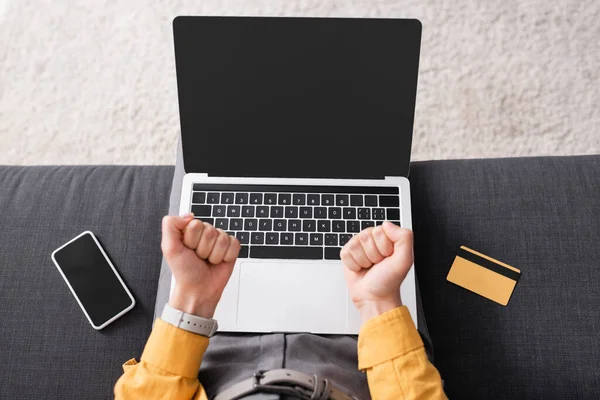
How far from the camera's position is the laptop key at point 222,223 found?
936 mm

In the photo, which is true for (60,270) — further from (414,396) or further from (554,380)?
(554,380)

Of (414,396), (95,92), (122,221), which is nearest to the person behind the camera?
(414,396)

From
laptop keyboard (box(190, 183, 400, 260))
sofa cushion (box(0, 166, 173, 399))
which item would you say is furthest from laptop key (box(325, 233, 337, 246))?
sofa cushion (box(0, 166, 173, 399))

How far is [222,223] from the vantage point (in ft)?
3.07

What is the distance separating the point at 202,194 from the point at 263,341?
279mm

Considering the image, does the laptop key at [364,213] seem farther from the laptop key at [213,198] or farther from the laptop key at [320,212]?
the laptop key at [213,198]

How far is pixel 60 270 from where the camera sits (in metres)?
0.97

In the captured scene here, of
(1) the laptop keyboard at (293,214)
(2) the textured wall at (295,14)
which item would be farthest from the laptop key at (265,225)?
(2) the textured wall at (295,14)

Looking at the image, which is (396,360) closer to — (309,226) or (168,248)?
(309,226)

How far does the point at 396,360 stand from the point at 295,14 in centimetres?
106

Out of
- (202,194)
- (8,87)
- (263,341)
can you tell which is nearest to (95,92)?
(8,87)

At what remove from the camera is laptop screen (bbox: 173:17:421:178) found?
85 centimetres

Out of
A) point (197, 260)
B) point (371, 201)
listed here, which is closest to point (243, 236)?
point (197, 260)

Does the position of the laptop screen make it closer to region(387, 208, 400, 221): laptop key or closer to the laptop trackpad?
region(387, 208, 400, 221): laptop key
